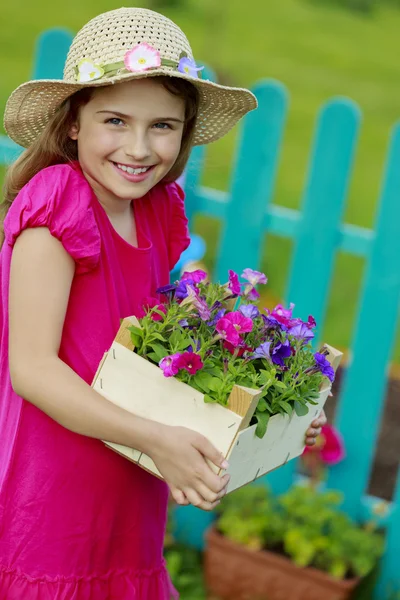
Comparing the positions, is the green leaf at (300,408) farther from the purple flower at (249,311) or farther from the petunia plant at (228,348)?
the purple flower at (249,311)

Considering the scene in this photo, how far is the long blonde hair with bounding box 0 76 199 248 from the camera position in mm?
2225

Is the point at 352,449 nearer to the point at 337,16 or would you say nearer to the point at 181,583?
the point at 181,583

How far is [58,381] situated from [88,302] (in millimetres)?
233

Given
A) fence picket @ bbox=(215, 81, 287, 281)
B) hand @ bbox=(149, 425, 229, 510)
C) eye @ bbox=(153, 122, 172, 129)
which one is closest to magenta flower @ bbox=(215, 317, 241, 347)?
hand @ bbox=(149, 425, 229, 510)

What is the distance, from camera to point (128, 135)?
2139mm

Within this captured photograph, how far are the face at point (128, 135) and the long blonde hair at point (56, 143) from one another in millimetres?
27

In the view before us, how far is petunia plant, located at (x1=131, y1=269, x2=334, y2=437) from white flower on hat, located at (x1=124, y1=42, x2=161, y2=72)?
0.46m

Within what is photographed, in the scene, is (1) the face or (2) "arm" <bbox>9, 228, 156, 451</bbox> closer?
(2) "arm" <bbox>9, 228, 156, 451</bbox>

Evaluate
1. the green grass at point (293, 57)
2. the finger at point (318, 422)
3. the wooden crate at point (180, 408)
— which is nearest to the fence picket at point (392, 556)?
the finger at point (318, 422)

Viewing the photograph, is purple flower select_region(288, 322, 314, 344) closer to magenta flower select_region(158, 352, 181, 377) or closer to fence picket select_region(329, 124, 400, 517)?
magenta flower select_region(158, 352, 181, 377)

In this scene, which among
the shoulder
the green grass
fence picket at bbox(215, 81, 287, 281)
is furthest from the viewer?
the green grass

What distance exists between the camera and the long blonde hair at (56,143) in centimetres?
222

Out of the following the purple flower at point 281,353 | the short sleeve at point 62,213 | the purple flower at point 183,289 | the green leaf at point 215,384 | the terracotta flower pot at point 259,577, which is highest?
the short sleeve at point 62,213

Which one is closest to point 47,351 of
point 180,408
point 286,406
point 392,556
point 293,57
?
point 180,408
